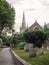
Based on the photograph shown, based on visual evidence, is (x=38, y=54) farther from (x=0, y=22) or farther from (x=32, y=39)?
(x=0, y=22)

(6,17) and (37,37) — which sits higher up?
→ (6,17)

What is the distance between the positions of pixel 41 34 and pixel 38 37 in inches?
21.2

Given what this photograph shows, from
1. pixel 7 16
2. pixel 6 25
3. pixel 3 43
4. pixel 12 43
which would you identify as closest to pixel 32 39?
pixel 7 16

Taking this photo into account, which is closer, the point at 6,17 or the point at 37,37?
the point at 37,37

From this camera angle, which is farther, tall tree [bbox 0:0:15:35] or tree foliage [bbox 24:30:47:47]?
tall tree [bbox 0:0:15:35]

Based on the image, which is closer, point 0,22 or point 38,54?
point 38,54

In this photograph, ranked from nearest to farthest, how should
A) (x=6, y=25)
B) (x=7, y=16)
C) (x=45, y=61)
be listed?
(x=45, y=61) → (x=7, y=16) → (x=6, y=25)

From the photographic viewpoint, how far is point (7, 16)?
57406mm

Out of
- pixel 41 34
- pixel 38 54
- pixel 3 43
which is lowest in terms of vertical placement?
pixel 3 43

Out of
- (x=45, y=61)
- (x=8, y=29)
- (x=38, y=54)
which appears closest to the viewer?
(x=45, y=61)

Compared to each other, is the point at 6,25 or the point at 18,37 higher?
the point at 6,25

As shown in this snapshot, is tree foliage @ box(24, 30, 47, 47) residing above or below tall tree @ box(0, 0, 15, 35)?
below

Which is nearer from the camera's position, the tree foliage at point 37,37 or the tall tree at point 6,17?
the tree foliage at point 37,37

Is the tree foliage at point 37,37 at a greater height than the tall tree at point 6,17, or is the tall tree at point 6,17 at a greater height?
the tall tree at point 6,17
